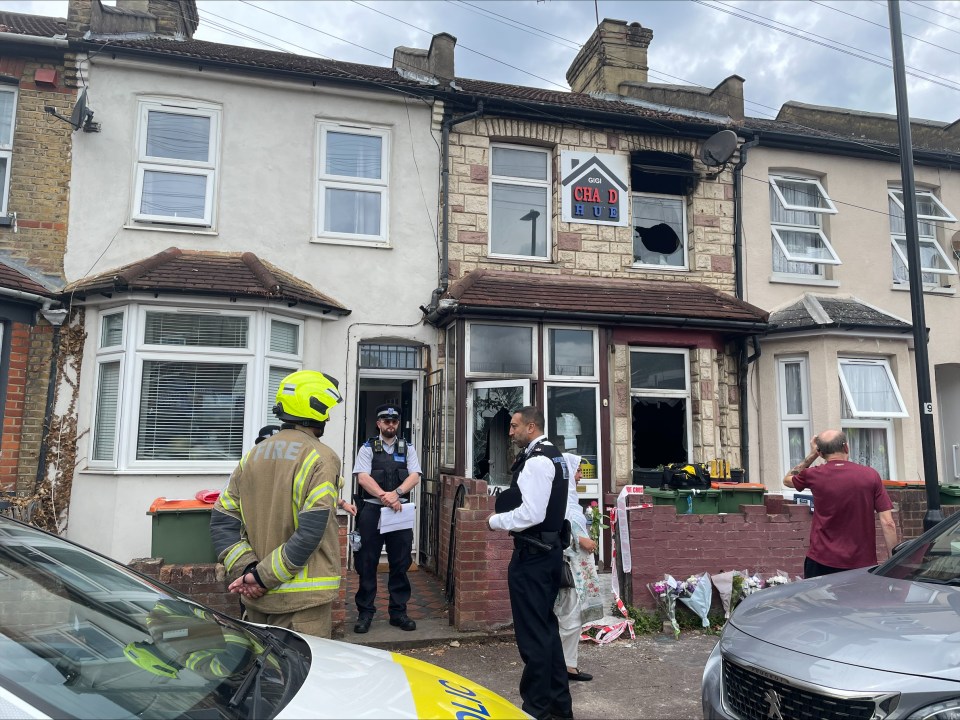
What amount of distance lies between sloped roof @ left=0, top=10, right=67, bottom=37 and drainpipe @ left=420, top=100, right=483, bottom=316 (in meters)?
4.64

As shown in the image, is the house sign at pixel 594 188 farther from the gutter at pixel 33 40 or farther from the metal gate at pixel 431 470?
the gutter at pixel 33 40

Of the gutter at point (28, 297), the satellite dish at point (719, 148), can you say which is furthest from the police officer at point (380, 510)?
the satellite dish at point (719, 148)

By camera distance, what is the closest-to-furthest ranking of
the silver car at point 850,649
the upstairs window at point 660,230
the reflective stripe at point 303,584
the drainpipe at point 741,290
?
1. the silver car at point 850,649
2. the reflective stripe at point 303,584
3. the drainpipe at point 741,290
4. the upstairs window at point 660,230

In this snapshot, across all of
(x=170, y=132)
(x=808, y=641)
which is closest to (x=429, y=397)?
(x=170, y=132)

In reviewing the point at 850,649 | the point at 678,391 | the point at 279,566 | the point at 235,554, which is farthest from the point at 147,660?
the point at 678,391

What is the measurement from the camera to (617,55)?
11250 millimetres

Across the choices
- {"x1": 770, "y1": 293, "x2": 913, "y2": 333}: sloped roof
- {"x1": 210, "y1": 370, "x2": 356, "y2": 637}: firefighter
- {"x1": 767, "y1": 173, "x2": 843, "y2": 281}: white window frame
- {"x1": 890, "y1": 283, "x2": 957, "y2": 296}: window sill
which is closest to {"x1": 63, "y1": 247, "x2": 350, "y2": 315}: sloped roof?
{"x1": 210, "y1": 370, "x2": 356, "y2": 637}: firefighter

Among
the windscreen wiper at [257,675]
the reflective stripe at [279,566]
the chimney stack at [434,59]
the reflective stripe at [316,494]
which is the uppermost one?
the chimney stack at [434,59]

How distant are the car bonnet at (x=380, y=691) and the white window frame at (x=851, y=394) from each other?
8074mm

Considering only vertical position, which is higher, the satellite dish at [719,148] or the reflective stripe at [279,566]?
the satellite dish at [719,148]

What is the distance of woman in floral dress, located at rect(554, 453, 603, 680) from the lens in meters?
4.50

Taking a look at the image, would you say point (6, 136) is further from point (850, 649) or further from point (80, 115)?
point (850, 649)

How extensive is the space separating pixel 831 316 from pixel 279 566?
842 centimetres

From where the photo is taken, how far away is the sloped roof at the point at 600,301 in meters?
7.89
